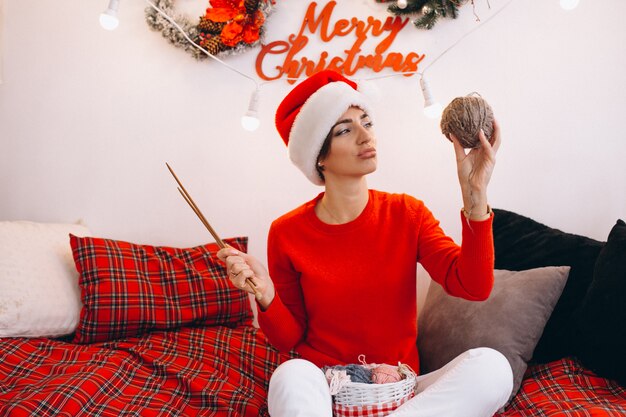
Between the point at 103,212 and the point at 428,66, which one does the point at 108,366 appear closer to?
the point at 103,212

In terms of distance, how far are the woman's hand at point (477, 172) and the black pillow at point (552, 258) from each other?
1.73ft

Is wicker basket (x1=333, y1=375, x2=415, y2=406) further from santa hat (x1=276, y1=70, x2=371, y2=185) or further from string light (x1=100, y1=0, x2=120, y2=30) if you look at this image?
string light (x1=100, y1=0, x2=120, y2=30)

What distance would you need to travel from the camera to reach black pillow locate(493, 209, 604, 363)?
154 centimetres

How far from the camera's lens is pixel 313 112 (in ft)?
4.90

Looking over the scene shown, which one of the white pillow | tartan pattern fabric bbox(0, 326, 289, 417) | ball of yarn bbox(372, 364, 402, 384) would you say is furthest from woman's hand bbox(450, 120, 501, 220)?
the white pillow

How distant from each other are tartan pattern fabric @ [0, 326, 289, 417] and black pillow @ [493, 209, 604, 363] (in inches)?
30.9

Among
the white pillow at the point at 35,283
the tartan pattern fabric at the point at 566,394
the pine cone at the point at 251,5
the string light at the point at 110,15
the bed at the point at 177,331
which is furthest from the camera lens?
the pine cone at the point at 251,5

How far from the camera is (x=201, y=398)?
1.49 metres

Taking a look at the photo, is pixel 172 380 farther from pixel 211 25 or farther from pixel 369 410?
pixel 211 25

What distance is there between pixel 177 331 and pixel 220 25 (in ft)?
3.87

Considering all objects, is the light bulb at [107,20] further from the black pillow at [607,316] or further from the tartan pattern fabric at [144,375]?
the black pillow at [607,316]

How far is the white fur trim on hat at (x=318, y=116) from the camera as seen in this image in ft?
4.84

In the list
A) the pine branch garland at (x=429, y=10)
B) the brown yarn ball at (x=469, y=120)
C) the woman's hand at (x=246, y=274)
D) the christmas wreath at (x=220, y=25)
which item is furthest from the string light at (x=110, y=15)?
the brown yarn ball at (x=469, y=120)

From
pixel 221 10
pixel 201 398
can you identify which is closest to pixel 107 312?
pixel 201 398
